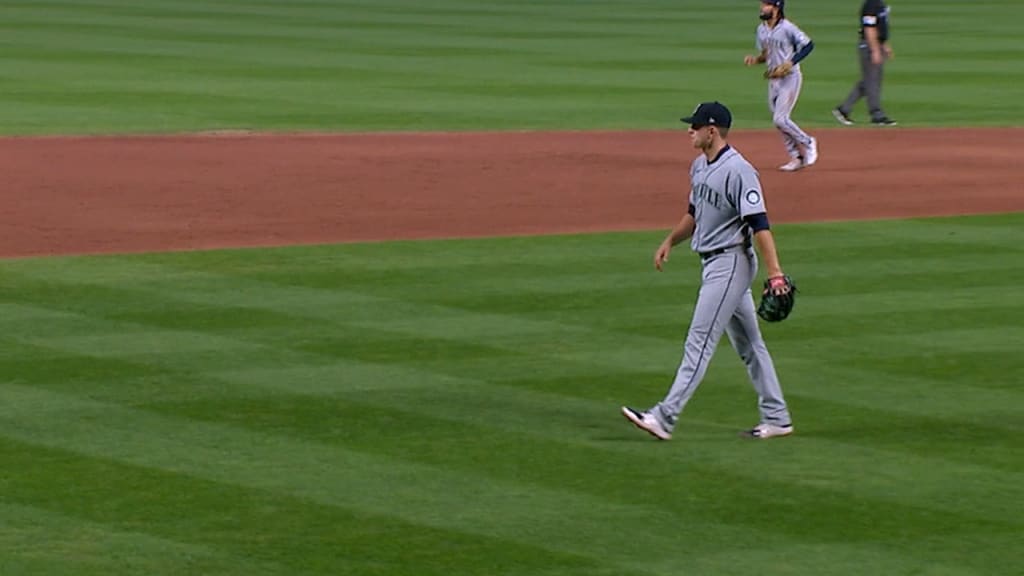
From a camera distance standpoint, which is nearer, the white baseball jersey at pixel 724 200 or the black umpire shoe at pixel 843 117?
the white baseball jersey at pixel 724 200

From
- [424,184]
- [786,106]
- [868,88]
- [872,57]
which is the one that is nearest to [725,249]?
[424,184]

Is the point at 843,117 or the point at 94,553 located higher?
the point at 94,553

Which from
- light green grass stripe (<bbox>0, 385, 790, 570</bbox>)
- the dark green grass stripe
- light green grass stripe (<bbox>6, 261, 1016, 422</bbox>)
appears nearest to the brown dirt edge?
light green grass stripe (<bbox>6, 261, 1016, 422</bbox>)

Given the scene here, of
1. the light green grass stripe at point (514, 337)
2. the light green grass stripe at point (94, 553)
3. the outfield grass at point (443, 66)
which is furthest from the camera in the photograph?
the outfield grass at point (443, 66)

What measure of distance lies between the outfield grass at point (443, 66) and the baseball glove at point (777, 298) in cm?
1717

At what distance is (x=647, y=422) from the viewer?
37.4 ft

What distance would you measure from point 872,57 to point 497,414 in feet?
57.2

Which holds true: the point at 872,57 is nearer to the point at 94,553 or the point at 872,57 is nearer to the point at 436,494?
the point at 436,494

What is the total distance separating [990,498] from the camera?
1027 centimetres

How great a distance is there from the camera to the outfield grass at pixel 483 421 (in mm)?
9422

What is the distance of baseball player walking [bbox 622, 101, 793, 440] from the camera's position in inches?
444

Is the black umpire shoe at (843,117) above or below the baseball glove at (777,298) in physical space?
below

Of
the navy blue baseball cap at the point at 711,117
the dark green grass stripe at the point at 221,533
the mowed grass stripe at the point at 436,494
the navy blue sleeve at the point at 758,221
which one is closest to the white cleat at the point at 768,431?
the mowed grass stripe at the point at 436,494

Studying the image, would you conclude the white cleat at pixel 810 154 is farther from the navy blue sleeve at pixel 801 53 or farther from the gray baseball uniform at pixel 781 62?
the navy blue sleeve at pixel 801 53
